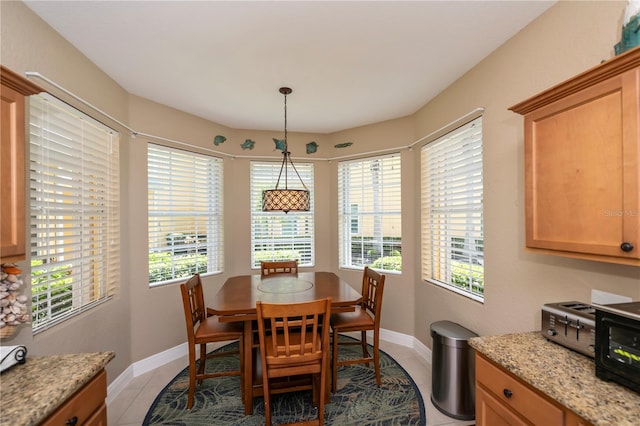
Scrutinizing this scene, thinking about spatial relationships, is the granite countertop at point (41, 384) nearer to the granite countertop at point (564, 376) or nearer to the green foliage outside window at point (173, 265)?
the green foliage outside window at point (173, 265)

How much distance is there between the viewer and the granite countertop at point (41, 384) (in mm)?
949

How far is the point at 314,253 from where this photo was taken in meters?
3.91

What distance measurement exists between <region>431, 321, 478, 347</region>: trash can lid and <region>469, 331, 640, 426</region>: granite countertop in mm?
685

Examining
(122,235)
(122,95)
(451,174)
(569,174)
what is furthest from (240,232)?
(569,174)

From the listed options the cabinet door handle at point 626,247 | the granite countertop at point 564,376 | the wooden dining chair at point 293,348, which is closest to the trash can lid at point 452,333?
the granite countertop at point 564,376

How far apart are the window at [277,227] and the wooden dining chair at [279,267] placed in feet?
1.17

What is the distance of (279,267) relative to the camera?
3383 mm

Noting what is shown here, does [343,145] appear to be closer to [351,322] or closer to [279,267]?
[279,267]

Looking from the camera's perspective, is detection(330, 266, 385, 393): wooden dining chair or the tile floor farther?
detection(330, 266, 385, 393): wooden dining chair

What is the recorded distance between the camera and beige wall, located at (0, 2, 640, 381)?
154 cm

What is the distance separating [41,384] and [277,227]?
9.33 feet

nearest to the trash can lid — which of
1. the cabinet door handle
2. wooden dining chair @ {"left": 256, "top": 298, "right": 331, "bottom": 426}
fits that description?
wooden dining chair @ {"left": 256, "top": 298, "right": 331, "bottom": 426}

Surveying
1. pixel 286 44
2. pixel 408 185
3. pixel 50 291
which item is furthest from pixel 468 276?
pixel 50 291

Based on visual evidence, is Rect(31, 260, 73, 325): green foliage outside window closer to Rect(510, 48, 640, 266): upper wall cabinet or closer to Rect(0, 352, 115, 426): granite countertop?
Rect(0, 352, 115, 426): granite countertop
